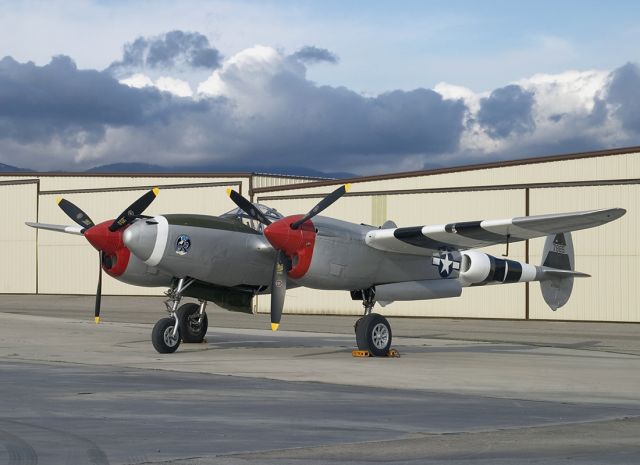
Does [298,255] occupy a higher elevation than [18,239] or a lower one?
lower

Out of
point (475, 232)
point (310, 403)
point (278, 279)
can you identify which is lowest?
point (310, 403)

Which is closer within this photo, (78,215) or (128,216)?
(128,216)

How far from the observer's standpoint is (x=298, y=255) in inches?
872

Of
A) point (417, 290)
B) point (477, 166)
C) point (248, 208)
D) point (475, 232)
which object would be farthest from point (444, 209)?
point (475, 232)

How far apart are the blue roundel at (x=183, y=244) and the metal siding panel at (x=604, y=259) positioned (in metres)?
22.9

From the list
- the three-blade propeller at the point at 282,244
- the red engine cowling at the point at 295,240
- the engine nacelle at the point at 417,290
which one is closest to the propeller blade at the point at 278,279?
the three-blade propeller at the point at 282,244

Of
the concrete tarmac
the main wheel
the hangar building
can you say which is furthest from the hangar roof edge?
the main wheel

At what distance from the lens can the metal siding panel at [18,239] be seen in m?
62.6

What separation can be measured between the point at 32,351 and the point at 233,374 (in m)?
7.32

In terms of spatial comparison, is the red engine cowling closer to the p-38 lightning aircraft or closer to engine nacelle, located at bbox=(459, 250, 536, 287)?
the p-38 lightning aircraft

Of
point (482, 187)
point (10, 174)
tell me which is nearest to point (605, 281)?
point (482, 187)

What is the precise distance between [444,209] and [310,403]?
31.8 m

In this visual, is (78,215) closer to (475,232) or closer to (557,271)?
(475,232)

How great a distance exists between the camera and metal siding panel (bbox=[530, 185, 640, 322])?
40.1 m
